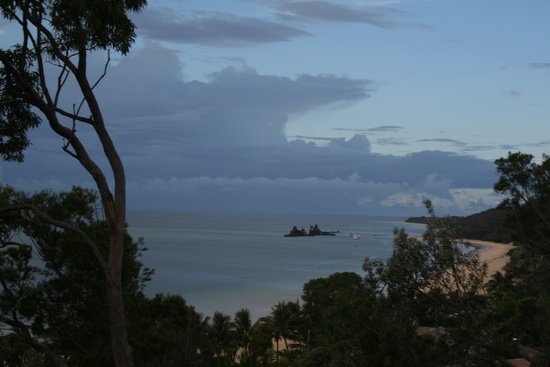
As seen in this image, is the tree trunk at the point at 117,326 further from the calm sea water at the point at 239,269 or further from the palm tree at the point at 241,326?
the calm sea water at the point at 239,269

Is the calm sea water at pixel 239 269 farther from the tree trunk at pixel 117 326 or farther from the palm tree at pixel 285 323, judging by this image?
the tree trunk at pixel 117 326

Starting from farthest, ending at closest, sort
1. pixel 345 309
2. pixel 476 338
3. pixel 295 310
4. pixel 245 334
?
pixel 295 310 < pixel 245 334 < pixel 345 309 < pixel 476 338

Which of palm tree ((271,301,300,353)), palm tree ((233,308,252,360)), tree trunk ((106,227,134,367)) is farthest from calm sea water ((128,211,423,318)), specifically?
tree trunk ((106,227,134,367))

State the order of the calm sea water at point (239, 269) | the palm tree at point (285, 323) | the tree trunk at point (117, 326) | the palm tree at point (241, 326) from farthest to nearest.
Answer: the calm sea water at point (239, 269) → the palm tree at point (285, 323) → the palm tree at point (241, 326) → the tree trunk at point (117, 326)

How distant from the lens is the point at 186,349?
16656 mm

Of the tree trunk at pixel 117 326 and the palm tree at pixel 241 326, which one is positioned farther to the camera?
the palm tree at pixel 241 326

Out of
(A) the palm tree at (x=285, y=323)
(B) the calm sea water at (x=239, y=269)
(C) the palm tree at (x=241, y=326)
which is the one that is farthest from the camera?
(B) the calm sea water at (x=239, y=269)

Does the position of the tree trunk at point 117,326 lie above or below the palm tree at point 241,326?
above

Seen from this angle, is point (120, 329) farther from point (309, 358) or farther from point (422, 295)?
point (309, 358)

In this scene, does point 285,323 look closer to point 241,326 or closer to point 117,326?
point 241,326

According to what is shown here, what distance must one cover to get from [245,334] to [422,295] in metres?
21.7

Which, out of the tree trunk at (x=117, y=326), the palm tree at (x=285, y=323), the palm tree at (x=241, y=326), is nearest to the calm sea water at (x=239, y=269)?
the palm tree at (x=285, y=323)

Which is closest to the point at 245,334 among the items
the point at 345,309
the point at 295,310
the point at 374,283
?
the point at 295,310

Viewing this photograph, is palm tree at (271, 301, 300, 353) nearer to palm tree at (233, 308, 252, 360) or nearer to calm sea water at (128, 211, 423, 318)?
palm tree at (233, 308, 252, 360)
